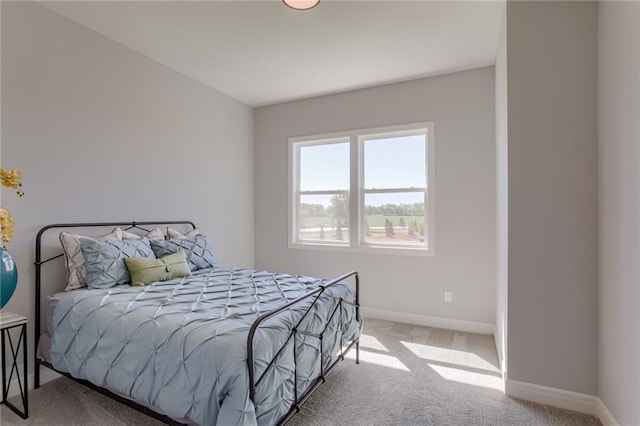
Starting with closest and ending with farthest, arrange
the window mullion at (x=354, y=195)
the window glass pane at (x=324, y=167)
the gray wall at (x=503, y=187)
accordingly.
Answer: the gray wall at (x=503, y=187) < the window mullion at (x=354, y=195) < the window glass pane at (x=324, y=167)

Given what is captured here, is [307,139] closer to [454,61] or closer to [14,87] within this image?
[454,61]

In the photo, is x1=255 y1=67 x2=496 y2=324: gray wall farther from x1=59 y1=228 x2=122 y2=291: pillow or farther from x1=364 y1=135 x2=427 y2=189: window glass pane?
x1=59 y1=228 x2=122 y2=291: pillow

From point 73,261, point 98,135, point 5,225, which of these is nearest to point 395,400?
point 73,261

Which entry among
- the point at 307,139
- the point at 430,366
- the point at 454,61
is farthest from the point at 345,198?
the point at 430,366

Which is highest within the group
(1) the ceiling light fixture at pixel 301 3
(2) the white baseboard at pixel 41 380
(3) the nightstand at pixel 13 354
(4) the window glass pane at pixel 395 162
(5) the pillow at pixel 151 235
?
(1) the ceiling light fixture at pixel 301 3

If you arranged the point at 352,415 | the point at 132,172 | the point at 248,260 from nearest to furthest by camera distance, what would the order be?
1. the point at 352,415
2. the point at 132,172
3. the point at 248,260

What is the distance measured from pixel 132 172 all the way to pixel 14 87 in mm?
1026

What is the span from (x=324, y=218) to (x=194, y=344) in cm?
301

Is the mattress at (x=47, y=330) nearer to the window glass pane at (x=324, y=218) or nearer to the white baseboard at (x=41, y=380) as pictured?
the white baseboard at (x=41, y=380)

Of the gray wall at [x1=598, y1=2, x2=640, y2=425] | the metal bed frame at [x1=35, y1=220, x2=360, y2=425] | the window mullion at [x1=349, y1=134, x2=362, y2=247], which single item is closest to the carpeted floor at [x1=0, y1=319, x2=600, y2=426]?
the metal bed frame at [x1=35, y1=220, x2=360, y2=425]

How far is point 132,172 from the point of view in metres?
3.12

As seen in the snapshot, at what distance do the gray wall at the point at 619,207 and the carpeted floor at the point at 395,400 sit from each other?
16.9 inches

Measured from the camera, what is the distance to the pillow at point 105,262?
238cm

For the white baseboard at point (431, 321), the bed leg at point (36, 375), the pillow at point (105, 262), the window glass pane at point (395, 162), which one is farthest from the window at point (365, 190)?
the bed leg at point (36, 375)
